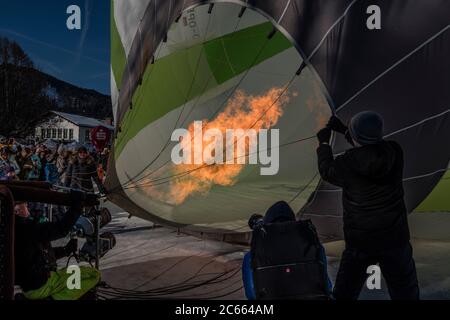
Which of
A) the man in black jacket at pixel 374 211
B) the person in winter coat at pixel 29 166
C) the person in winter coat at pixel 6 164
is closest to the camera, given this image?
the man in black jacket at pixel 374 211

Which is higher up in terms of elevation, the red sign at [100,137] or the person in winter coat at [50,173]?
the red sign at [100,137]

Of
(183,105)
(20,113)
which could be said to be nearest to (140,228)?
(183,105)

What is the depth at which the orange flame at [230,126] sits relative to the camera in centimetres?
569

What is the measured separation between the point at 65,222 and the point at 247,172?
338 centimetres

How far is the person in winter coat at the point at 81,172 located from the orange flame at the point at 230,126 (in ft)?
8.01

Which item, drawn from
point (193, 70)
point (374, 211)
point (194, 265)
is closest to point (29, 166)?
point (193, 70)

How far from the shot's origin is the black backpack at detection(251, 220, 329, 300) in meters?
2.61

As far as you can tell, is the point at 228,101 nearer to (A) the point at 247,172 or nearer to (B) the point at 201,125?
(B) the point at 201,125

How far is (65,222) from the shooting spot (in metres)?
2.77

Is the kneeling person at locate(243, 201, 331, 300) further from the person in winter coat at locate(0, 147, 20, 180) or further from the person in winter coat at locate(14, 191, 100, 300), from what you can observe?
the person in winter coat at locate(0, 147, 20, 180)

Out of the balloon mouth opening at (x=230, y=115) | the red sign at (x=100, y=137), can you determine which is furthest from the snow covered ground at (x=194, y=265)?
the red sign at (x=100, y=137)

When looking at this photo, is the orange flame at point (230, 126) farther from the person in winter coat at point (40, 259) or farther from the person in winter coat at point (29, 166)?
the person in winter coat at point (29, 166)

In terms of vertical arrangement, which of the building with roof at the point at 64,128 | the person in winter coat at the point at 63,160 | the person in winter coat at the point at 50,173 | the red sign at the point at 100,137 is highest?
the building with roof at the point at 64,128

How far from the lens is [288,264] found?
103 inches
